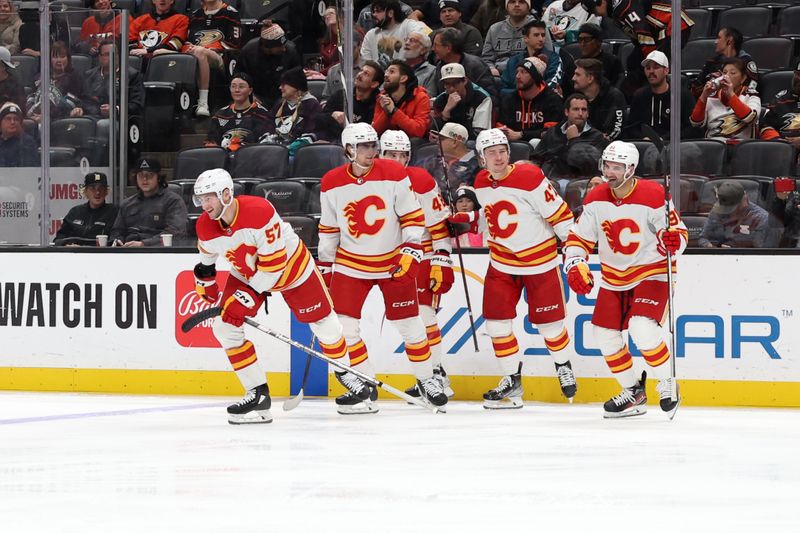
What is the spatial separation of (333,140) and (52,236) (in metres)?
1.85

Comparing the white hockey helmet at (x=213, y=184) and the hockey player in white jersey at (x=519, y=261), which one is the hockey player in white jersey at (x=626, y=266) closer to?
the hockey player in white jersey at (x=519, y=261)

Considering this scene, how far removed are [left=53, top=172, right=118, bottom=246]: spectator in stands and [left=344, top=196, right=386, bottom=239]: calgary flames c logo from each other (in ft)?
6.31

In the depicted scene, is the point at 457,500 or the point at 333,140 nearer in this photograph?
the point at 457,500

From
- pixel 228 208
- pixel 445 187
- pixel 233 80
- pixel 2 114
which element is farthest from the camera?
pixel 233 80

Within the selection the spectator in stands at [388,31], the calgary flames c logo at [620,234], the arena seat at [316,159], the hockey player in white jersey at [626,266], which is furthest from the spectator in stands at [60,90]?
the calgary flames c logo at [620,234]

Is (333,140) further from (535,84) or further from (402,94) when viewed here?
(535,84)

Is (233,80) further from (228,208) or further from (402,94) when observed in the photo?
(228,208)

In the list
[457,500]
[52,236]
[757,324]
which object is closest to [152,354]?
[52,236]

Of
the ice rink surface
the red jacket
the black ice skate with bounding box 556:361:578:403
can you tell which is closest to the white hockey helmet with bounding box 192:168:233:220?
the ice rink surface

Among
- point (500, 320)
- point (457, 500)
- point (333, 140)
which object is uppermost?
point (333, 140)

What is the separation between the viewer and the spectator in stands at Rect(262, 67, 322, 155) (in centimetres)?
836

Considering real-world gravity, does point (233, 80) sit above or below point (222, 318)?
above

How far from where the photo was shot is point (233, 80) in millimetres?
9188

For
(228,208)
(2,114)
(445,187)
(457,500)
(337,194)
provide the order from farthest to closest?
(2,114) < (445,187) < (337,194) < (228,208) < (457,500)
